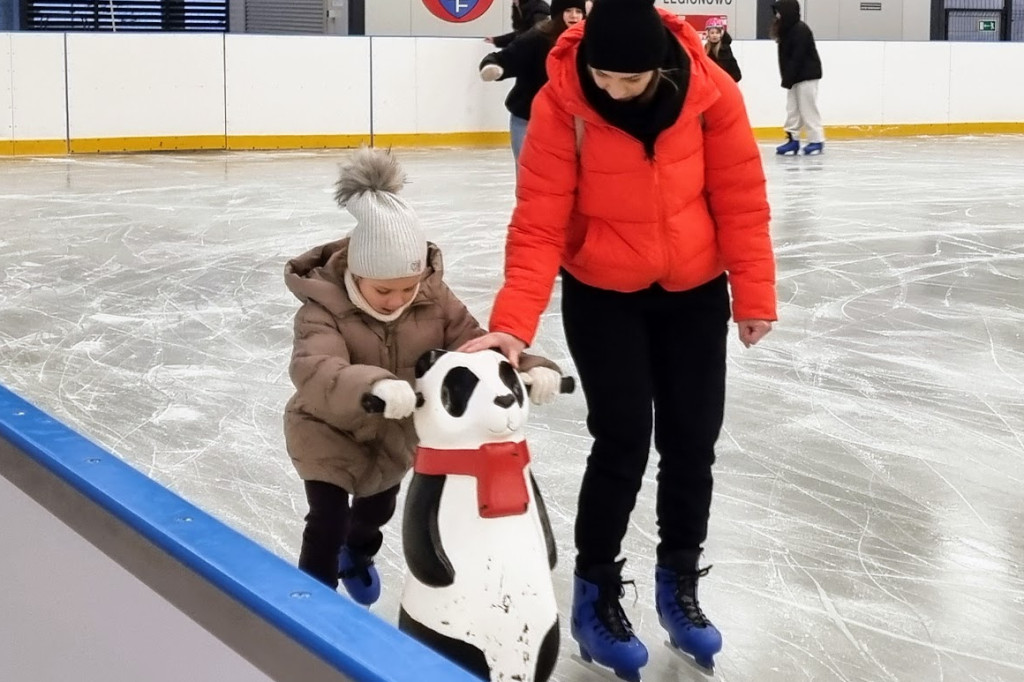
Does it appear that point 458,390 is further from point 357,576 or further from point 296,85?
point 296,85

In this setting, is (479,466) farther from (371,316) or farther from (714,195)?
(714,195)

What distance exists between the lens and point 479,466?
1715 millimetres

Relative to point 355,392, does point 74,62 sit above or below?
above

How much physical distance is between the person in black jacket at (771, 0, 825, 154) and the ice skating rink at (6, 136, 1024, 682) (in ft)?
13.0

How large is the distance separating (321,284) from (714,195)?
2.03ft

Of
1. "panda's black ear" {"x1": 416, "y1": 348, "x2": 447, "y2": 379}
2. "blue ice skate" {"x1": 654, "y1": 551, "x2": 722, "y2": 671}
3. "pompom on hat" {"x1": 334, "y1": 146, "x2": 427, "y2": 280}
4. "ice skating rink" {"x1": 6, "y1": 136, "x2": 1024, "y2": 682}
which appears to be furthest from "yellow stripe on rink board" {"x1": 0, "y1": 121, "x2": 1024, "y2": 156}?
"panda's black ear" {"x1": 416, "y1": 348, "x2": 447, "y2": 379}

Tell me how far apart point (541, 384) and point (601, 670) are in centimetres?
64

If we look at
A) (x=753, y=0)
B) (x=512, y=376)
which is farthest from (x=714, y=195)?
(x=753, y=0)

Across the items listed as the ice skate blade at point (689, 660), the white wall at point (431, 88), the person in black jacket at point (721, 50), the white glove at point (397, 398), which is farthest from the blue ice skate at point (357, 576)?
the white wall at point (431, 88)

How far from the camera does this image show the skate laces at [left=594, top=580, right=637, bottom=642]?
2191mm

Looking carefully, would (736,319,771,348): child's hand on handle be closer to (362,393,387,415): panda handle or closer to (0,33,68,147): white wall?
(362,393,387,415): panda handle

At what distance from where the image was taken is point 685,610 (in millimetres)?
2248

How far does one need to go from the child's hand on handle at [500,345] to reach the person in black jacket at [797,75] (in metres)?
10.5

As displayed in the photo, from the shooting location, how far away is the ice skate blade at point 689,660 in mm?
2189
